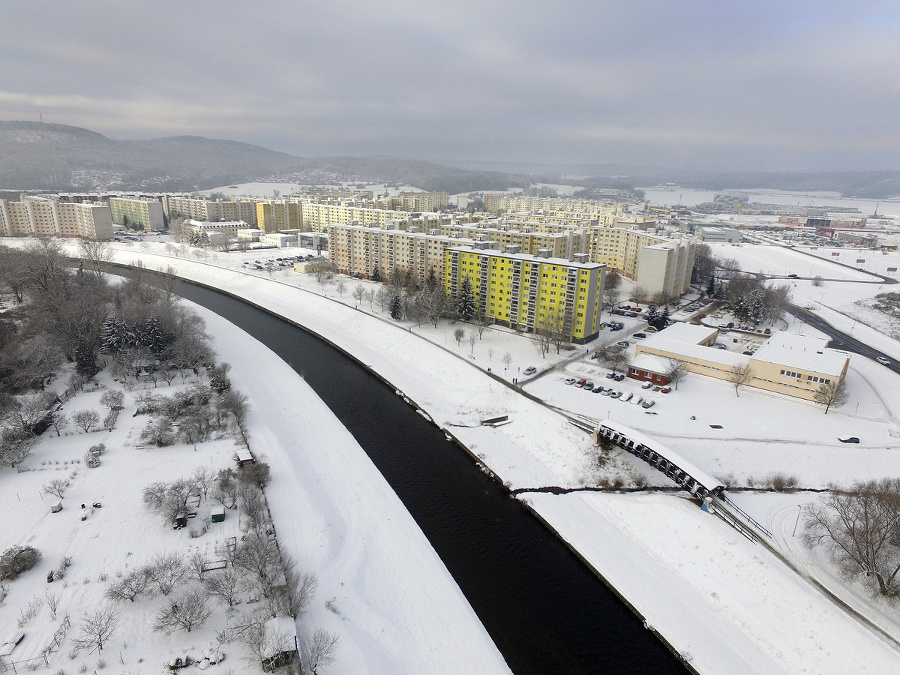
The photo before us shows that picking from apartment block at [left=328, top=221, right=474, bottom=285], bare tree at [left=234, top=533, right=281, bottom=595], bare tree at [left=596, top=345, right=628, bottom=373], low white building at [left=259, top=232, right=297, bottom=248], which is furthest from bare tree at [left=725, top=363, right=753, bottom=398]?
low white building at [left=259, top=232, right=297, bottom=248]

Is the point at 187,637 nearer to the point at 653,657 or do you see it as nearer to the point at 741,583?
the point at 653,657

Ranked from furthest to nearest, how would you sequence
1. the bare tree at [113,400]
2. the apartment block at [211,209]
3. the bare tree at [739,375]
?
the apartment block at [211,209]
the bare tree at [739,375]
the bare tree at [113,400]

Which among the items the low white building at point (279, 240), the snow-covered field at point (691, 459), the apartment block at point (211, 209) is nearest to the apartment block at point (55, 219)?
the apartment block at point (211, 209)

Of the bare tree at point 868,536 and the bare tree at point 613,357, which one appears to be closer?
the bare tree at point 868,536

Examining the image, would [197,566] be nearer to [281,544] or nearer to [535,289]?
[281,544]

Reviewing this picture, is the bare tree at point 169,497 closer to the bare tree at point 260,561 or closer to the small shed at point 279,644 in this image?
the bare tree at point 260,561

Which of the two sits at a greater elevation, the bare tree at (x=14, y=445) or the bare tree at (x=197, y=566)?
the bare tree at (x=14, y=445)

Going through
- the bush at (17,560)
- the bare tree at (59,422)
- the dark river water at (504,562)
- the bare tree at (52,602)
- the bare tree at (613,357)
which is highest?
the bare tree at (613,357)

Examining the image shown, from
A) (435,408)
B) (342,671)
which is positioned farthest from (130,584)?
(435,408)
